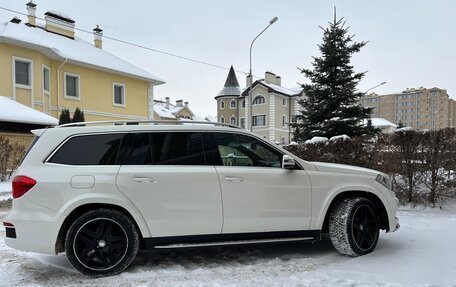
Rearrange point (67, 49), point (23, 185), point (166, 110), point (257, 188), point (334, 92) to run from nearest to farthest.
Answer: point (23, 185), point (257, 188), point (334, 92), point (67, 49), point (166, 110)

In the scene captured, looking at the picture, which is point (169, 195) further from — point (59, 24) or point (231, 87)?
point (231, 87)

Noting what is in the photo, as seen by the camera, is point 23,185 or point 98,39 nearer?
point 23,185

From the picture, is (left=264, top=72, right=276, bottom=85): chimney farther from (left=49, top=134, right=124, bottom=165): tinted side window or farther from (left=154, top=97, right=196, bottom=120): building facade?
(left=49, top=134, right=124, bottom=165): tinted side window

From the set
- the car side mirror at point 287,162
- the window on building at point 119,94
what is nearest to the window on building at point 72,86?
the window on building at point 119,94

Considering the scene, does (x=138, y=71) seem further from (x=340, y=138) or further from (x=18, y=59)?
(x=340, y=138)

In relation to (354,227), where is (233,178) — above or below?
above

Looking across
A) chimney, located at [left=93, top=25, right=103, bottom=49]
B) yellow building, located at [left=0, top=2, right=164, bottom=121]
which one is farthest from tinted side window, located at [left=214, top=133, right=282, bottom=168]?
chimney, located at [left=93, top=25, right=103, bottom=49]

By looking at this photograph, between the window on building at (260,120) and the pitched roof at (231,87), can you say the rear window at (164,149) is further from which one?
the pitched roof at (231,87)

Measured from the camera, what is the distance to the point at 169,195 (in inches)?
166

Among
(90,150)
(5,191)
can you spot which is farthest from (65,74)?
(90,150)

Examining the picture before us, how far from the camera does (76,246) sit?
4.07m

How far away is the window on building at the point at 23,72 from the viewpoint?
19.9 metres

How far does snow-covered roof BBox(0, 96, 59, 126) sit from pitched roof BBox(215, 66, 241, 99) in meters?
38.5

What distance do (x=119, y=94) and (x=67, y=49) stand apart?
484 centimetres
